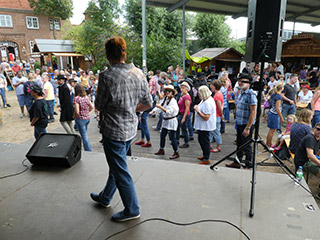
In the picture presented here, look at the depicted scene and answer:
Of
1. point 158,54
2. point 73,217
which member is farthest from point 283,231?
point 158,54

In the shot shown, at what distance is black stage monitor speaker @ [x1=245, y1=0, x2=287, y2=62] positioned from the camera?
2549mm

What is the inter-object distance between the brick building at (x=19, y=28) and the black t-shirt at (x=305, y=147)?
33.0 m

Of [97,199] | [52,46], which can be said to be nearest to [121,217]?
[97,199]

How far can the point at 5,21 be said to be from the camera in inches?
1190

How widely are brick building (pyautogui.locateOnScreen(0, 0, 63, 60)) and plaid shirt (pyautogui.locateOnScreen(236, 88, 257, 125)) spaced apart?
3203 cm

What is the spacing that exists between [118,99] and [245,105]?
2.87 m

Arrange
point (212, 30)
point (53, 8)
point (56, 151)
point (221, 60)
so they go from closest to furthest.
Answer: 1. point (56, 151)
2. point (221, 60)
3. point (212, 30)
4. point (53, 8)

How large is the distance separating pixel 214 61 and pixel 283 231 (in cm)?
1445

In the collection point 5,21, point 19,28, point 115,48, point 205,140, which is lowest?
point 205,140

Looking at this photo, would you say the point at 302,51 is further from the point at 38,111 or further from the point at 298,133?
the point at 38,111

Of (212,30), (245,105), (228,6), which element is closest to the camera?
(245,105)

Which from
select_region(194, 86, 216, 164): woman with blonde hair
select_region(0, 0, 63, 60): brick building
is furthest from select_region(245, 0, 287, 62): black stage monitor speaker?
select_region(0, 0, 63, 60): brick building

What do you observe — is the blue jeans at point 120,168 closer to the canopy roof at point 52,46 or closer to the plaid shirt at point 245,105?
the plaid shirt at point 245,105

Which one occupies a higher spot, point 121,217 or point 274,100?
point 274,100
